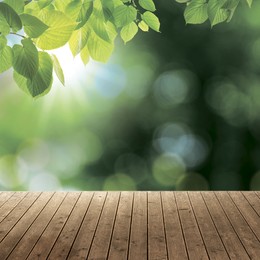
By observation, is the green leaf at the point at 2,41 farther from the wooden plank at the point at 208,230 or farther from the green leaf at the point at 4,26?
the wooden plank at the point at 208,230

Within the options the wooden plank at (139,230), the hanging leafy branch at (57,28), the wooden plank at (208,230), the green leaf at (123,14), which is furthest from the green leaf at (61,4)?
the wooden plank at (208,230)

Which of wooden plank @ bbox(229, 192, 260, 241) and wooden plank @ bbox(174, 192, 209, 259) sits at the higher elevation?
wooden plank @ bbox(174, 192, 209, 259)

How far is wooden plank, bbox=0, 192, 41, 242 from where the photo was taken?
10.1 ft

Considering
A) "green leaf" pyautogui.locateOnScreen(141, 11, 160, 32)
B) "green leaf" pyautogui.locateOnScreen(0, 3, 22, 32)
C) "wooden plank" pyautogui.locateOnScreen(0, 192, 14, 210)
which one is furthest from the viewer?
"wooden plank" pyautogui.locateOnScreen(0, 192, 14, 210)

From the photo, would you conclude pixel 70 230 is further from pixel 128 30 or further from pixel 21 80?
pixel 21 80

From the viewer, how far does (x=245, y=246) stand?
270cm

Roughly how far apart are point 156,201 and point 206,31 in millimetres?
1531

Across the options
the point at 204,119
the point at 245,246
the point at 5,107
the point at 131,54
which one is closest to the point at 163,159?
the point at 204,119

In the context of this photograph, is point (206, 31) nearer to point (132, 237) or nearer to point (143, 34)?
point (143, 34)

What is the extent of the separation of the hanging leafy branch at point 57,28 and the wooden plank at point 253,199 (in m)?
2.48

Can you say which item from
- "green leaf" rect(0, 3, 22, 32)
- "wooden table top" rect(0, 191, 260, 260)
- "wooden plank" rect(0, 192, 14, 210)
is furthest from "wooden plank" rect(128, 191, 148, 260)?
"green leaf" rect(0, 3, 22, 32)

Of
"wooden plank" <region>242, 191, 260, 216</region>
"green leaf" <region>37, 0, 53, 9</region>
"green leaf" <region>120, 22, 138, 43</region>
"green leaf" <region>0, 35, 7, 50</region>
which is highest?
"green leaf" <region>37, 0, 53, 9</region>

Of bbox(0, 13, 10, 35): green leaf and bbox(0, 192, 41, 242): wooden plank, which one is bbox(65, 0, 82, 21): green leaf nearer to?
bbox(0, 13, 10, 35): green leaf

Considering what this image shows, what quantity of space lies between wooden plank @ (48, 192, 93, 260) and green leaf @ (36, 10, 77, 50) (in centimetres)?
177
